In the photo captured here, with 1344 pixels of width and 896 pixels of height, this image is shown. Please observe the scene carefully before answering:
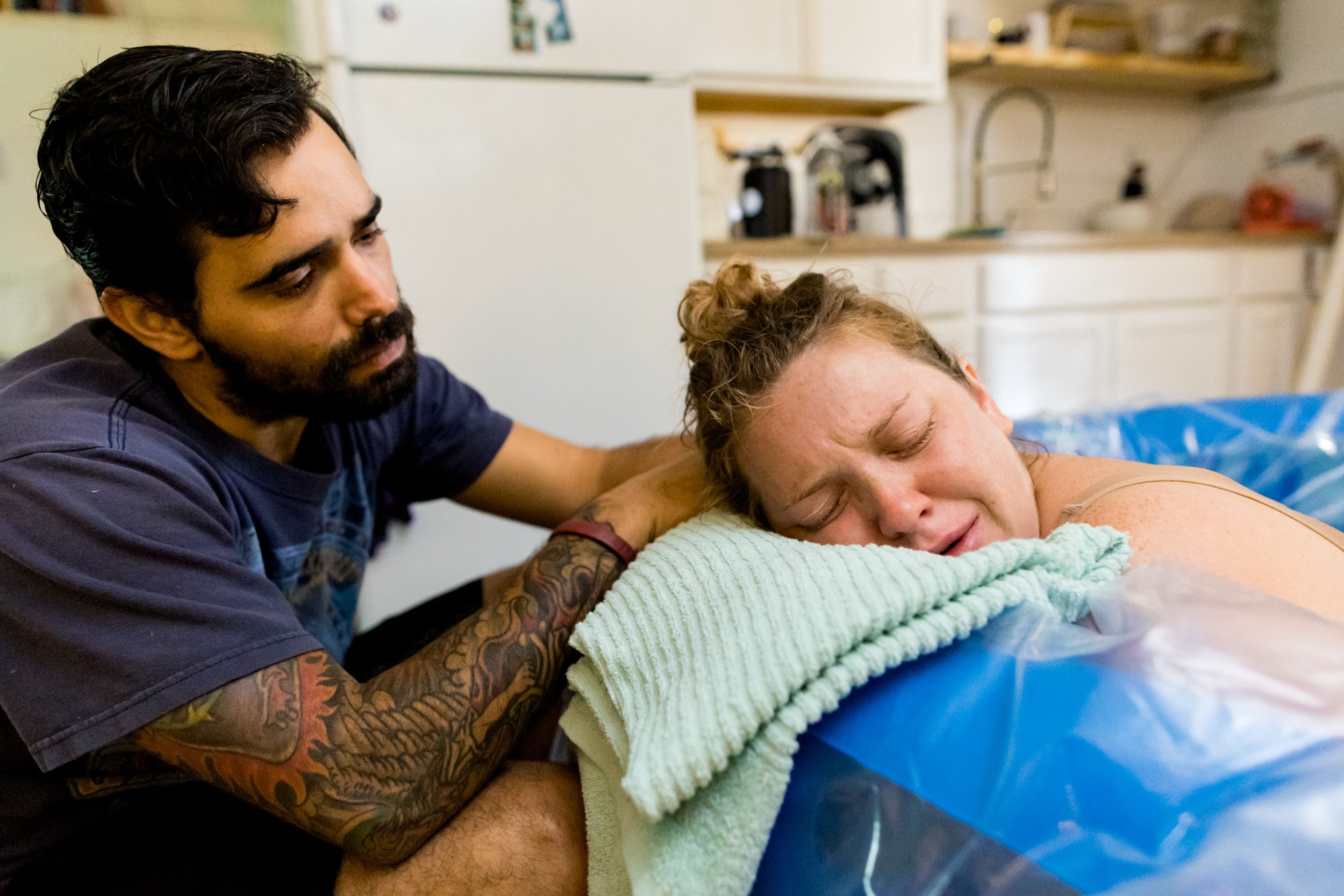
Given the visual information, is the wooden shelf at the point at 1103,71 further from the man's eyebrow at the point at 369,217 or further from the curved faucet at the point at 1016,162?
the man's eyebrow at the point at 369,217

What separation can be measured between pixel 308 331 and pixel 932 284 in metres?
2.02

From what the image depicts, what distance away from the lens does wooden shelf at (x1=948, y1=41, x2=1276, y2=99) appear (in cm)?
298

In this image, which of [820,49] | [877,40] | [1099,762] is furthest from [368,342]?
[877,40]

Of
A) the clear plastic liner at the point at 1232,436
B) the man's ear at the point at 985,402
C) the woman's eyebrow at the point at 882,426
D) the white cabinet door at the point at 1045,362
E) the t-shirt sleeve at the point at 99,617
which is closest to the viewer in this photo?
the t-shirt sleeve at the point at 99,617

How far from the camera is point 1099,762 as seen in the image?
1.40ft

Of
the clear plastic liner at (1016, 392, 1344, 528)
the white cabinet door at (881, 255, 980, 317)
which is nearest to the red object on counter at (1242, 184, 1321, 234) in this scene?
the white cabinet door at (881, 255, 980, 317)

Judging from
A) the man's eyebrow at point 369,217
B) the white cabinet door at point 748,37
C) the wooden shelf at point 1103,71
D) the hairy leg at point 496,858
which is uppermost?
the white cabinet door at point 748,37

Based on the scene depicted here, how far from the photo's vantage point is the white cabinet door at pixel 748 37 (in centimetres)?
251

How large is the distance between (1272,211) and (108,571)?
12.8 ft

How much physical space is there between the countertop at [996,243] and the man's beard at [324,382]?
1261 mm

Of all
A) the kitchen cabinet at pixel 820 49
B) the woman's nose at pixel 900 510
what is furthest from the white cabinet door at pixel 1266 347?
the woman's nose at pixel 900 510

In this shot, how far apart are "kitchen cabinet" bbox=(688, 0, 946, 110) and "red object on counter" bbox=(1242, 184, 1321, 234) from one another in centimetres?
145

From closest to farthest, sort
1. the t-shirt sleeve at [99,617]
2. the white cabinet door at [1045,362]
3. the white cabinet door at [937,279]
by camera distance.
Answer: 1. the t-shirt sleeve at [99,617]
2. the white cabinet door at [937,279]
3. the white cabinet door at [1045,362]

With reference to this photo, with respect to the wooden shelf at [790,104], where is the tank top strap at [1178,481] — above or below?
below
